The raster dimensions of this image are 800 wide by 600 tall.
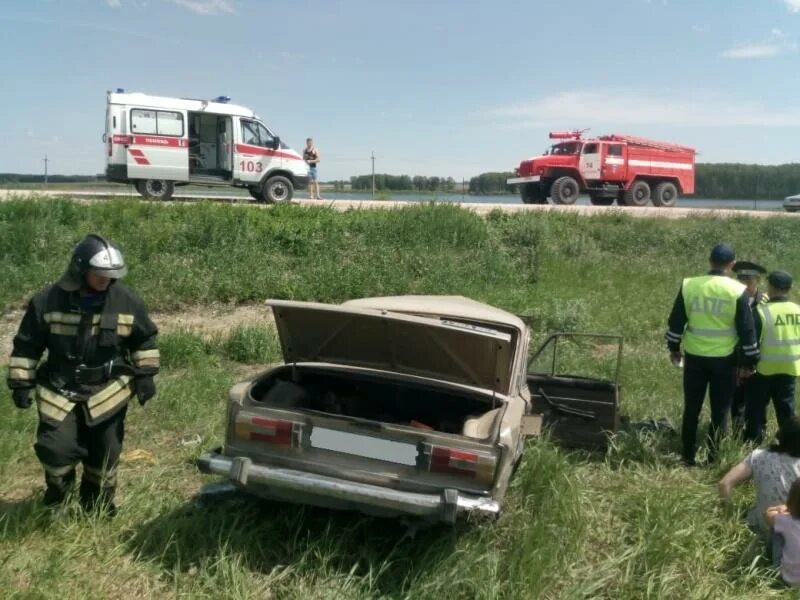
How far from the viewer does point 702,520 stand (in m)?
4.32

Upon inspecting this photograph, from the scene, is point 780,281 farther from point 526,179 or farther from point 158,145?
point 526,179

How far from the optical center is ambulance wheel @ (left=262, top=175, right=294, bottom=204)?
17141mm

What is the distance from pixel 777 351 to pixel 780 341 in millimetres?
81

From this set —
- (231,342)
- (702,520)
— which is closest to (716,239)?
(231,342)

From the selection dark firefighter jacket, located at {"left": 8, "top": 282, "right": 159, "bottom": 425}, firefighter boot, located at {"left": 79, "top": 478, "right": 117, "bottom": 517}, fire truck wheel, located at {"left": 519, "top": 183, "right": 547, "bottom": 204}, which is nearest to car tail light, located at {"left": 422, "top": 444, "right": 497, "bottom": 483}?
dark firefighter jacket, located at {"left": 8, "top": 282, "right": 159, "bottom": 425}

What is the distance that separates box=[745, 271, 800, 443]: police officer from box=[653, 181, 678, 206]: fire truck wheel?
2069 centimetres

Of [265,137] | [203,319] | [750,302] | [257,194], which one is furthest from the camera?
[257,194]

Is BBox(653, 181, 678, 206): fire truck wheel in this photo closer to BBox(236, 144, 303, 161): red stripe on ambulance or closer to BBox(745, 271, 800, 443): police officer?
BBox(236, 144, 303, 161): red stripe on ambulance

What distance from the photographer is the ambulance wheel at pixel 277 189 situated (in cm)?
1714

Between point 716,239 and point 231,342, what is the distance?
1441 cm

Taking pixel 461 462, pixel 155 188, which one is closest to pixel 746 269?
pixel 461 462

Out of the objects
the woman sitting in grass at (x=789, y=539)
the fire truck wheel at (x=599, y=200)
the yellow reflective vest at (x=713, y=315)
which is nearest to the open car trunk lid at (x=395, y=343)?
the woman sitting in grass at (x=789, y=539)

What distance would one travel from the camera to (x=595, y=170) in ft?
76.2

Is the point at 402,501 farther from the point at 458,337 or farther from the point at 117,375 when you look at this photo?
the point at 117,375
